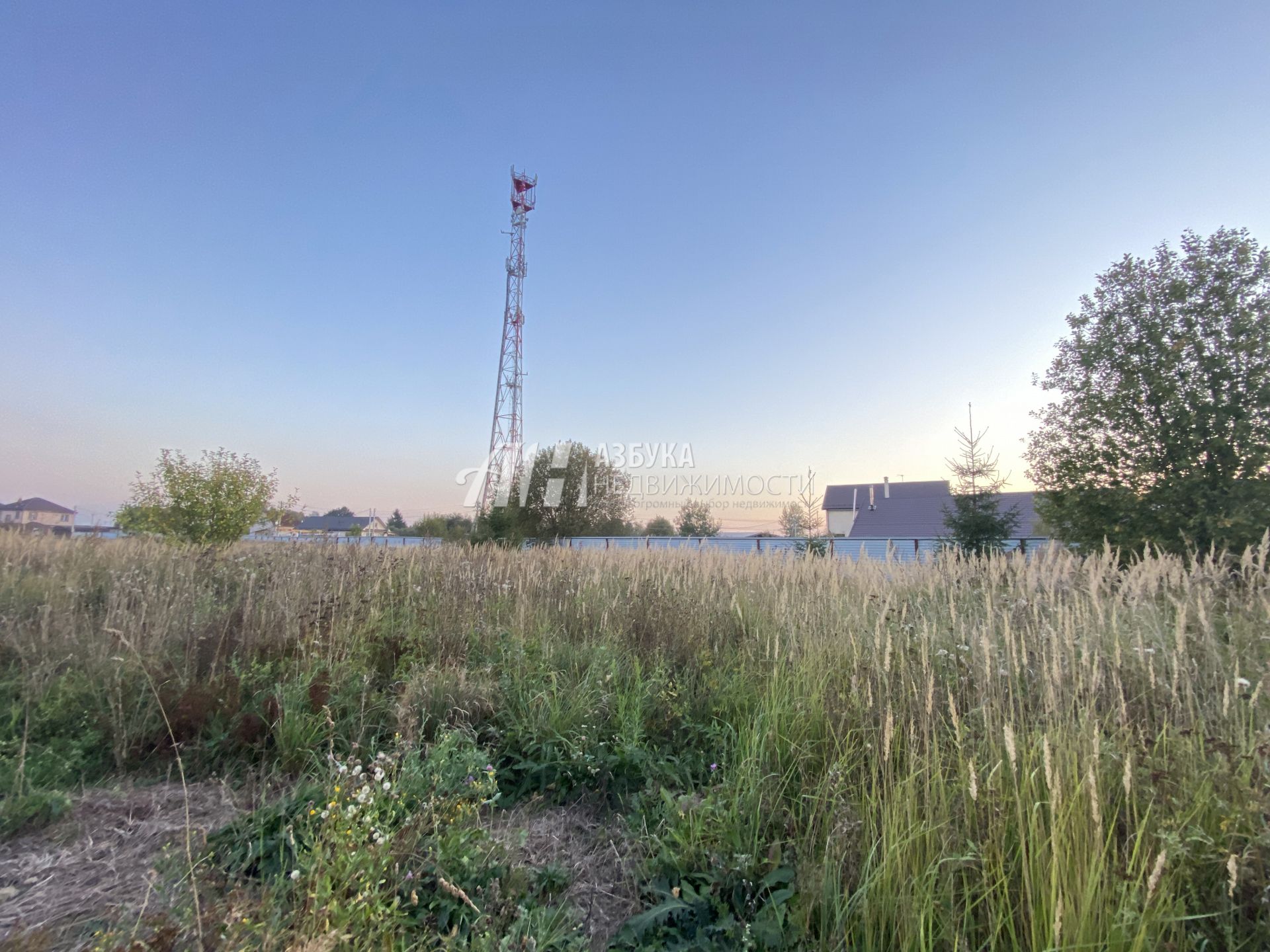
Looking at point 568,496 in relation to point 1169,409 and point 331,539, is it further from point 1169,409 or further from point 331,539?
point 1169,409

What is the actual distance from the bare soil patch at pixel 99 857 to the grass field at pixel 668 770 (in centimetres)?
2

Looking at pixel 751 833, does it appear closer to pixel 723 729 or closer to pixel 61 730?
pixel 723 729

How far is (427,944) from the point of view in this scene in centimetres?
142

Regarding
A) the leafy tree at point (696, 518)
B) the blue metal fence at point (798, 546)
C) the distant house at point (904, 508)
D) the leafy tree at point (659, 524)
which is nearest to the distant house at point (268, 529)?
the blue metal fence at point (798, 546)

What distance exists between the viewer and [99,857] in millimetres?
1761

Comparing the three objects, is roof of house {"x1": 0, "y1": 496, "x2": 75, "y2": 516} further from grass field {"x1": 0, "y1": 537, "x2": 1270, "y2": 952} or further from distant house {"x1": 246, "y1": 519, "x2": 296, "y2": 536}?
grass field {"x1": 0, "y1": 537, "x2": 1270, "y2": 952}

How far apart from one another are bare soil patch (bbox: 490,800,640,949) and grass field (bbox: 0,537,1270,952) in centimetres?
1

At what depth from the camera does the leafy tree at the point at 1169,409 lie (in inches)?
345

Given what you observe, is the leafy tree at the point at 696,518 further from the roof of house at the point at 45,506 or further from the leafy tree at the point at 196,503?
the roof of house at the point at 45,506

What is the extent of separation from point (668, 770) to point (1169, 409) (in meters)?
12.0

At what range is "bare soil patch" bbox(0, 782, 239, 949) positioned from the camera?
1486 millimetres

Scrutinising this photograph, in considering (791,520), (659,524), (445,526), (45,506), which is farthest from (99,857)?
(45,506)

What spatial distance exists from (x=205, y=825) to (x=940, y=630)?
11.3ft

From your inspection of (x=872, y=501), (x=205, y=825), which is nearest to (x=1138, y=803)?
(x=205, y=825)
